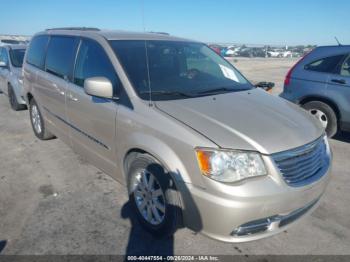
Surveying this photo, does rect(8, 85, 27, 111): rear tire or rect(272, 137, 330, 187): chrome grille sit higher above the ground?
rect(272, 137, 330, 187): chrome grille

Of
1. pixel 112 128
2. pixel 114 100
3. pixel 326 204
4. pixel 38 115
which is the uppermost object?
pixel 114 100

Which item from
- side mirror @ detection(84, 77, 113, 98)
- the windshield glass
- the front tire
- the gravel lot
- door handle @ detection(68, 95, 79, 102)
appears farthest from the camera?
the windshield glass

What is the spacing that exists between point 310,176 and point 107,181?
97.1 inches

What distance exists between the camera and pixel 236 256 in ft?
8.83

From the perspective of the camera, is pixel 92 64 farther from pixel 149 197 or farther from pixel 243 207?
pixel 243 207

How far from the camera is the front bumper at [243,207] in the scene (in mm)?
2275

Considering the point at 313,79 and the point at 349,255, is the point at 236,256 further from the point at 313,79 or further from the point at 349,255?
the point at 313,79

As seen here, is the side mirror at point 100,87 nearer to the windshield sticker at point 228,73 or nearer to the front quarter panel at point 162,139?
the front quarter panel at point 162,139

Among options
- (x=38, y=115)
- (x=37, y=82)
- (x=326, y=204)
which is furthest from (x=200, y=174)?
(x=38, y=115)

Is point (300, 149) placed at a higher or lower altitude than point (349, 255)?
higher

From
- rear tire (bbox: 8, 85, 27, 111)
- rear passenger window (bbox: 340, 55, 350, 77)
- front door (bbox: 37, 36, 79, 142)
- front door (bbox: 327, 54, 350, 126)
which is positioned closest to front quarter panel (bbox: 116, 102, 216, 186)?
front door (bbox: 37, 36, 79, 142)

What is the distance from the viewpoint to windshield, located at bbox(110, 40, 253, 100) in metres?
3.08

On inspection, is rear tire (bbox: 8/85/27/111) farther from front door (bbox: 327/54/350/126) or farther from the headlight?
front door (bbox: 327/54/350/126)

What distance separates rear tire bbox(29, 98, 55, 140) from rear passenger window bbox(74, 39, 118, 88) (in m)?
1.83
